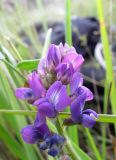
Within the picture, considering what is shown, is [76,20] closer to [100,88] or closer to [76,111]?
[100,88]

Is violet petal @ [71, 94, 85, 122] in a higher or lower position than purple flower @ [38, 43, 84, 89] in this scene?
lower

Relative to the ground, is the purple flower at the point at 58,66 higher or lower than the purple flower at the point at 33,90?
higher

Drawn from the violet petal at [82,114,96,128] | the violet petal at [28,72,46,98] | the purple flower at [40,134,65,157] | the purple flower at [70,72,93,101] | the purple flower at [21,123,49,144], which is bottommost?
the purple flower at [40,134,65,157]

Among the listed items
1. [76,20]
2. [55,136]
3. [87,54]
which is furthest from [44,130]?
[76,20]

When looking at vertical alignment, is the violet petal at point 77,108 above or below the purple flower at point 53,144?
above

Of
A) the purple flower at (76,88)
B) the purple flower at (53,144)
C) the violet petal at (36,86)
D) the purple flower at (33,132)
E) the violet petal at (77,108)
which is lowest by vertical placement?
the purple flower at (53,144)
